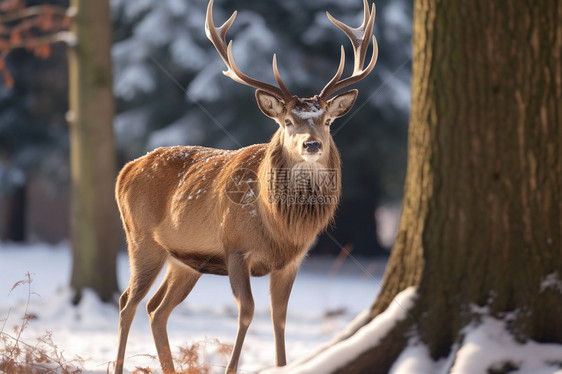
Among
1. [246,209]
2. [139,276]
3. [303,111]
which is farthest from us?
[139,276]

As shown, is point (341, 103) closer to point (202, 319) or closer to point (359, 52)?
point (359, 52)

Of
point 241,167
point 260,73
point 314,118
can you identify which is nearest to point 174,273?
point 241,167

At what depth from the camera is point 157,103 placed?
47.1ft

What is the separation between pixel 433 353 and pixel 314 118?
1.93 meters

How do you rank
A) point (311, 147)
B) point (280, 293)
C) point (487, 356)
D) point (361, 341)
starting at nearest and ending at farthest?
point (487, 356) < point (361, 341) < point (311, 147) < point (280, 293)

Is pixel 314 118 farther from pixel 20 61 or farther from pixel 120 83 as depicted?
pixel 20 61

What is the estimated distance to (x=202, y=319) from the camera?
9.39 metres

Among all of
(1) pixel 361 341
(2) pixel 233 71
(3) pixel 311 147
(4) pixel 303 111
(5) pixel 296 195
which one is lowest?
(1) pixel 361 341

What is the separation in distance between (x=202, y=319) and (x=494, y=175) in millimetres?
6330

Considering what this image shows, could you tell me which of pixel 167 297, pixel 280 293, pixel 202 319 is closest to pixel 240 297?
pixel 280 293

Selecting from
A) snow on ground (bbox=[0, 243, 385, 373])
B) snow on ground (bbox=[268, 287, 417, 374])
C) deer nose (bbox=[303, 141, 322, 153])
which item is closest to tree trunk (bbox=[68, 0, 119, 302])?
snow on ground (bbox=[0, 243, 385, 373])

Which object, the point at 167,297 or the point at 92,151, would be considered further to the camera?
the point at 92,151

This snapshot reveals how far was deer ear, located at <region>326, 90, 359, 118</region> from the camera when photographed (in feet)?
17.2

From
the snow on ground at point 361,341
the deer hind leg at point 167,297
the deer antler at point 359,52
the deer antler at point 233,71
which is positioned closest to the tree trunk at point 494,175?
the snow on ground at point 361,341
